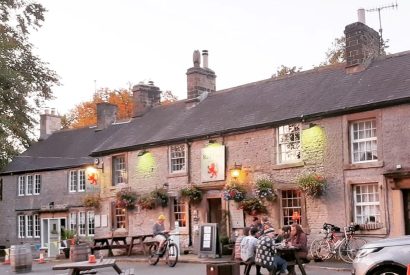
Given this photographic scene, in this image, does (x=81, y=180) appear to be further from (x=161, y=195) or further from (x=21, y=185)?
(x=161, y=195)

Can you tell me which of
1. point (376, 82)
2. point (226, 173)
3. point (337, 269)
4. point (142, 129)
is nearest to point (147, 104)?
point (142, 129)

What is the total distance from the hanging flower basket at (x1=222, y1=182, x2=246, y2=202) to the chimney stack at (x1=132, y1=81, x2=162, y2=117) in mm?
11159

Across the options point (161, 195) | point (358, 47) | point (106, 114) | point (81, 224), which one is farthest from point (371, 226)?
point (106, 114)

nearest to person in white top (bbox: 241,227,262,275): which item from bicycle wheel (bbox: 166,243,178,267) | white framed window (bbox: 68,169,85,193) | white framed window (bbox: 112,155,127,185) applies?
bicycle wheel (bbox: 166,243,178,267)

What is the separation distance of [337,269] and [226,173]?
25.5 ft

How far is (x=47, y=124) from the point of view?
1730 inches

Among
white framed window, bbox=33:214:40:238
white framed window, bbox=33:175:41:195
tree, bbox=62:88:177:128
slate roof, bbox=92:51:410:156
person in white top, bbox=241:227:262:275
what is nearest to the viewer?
person in white top, bbox=241:227:262:275

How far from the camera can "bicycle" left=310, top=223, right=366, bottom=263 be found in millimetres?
19469

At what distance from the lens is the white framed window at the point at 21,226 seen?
39156 millimetres

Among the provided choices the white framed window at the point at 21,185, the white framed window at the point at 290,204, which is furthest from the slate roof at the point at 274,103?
the white framed window at the point at 21,185

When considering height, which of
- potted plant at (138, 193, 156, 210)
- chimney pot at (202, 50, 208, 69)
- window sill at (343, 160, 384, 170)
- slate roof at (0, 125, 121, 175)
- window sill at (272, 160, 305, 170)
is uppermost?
chimney pot at (202, 50, 208, 69)

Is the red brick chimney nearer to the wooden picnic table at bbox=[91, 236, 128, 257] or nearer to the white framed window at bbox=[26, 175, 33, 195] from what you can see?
the wooden picnic table at bbox=[91, 236, 128, 257]

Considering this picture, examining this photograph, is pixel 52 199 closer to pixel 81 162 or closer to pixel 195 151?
pixel 81 162

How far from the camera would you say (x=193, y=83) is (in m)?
29.8
